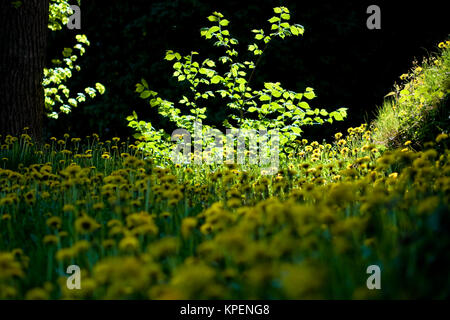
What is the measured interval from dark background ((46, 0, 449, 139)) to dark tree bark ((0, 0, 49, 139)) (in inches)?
84.9

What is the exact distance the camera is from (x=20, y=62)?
4.70 metres

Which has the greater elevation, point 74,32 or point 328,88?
point 74,32

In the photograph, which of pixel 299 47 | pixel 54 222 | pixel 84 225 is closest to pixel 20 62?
pixel 54 222

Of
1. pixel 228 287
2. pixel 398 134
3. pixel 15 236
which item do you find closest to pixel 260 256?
pixel 228 287

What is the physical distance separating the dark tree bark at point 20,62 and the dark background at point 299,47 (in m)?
2.16

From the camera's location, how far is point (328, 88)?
22.5 ft

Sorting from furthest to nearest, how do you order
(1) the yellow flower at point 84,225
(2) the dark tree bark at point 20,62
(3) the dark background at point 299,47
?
(3) the dark background at point 299,47 → (2) the dark tree bark at point 20,62 → (1) the yellow flower at point 84,225

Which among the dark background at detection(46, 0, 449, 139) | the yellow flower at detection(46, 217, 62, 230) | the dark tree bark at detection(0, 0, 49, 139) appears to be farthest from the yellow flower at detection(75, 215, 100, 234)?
the dark background at detection(46, 0, 449, 139)

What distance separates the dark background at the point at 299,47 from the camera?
6.77 metres

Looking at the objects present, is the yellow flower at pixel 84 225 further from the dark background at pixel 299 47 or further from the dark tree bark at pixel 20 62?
the dark background at pixel 299 47

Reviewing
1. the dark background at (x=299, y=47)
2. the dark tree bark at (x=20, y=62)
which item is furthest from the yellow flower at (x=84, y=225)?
the dark background at (x=299, y=47)
